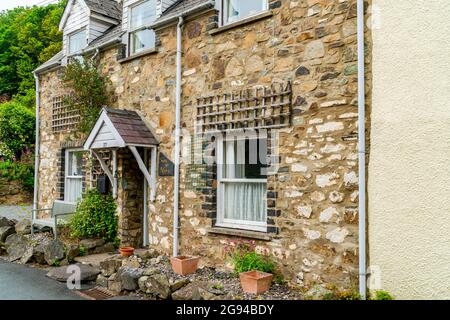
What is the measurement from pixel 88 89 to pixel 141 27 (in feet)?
6.60

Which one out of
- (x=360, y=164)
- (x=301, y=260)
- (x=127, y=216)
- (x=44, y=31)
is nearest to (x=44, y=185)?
(x=127, y=216)

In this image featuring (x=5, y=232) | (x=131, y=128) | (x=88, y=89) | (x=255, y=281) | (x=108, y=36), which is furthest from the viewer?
(x=108, y=36)

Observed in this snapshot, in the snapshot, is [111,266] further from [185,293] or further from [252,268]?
[252,268]

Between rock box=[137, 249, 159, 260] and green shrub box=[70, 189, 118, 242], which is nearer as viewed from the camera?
rock box=[137, 249, 159, 260]

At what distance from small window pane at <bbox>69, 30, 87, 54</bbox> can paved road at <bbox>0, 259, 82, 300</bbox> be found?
615cm

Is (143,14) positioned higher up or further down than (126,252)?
higher up

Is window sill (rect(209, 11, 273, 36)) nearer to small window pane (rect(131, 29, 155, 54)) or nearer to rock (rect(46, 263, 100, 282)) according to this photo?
small window pane (rect(131, 29, 155, 54))

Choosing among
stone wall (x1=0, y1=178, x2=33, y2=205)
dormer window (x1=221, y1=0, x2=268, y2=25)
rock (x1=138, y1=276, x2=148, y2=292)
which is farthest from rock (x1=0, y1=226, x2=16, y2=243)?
stone wall (x1=0, y1=178, x2=33, y2=205)

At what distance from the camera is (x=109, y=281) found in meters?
7.20

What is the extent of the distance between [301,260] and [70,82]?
319 inches

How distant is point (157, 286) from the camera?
6363 mm

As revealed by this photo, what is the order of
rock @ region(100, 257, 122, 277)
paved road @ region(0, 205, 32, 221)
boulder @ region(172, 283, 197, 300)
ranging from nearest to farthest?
boulder @ region(172, 283, 197, 300) < rock @ region(100, 257, 122, 277) < paved road @ region(0, 205, 32, 221)

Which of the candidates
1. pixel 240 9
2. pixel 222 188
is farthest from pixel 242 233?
pixel 240 9

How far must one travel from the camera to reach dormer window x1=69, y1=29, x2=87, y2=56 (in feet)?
37.8
